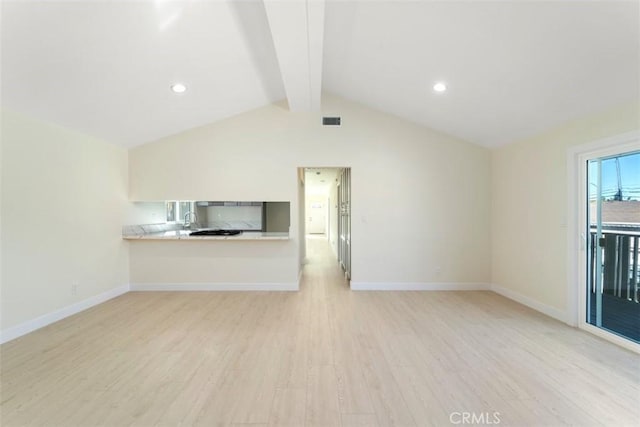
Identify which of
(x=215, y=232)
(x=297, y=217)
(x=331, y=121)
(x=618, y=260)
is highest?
(x=331, y=121)

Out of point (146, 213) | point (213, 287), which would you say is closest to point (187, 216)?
point (146, 213)

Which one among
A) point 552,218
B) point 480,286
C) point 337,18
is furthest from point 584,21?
point 480,286

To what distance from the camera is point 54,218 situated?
330cm

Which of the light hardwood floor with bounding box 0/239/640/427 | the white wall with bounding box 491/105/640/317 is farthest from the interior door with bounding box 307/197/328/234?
the light hardwood floor with bounding box 0/239/640/427

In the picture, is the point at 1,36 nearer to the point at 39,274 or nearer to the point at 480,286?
the point at 39,274

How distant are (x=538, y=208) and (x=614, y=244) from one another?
35.8 inches

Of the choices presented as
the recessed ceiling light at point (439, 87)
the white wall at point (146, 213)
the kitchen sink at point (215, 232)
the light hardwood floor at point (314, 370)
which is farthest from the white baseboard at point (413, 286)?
the white wall at point (146, 213)

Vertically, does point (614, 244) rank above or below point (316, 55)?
below

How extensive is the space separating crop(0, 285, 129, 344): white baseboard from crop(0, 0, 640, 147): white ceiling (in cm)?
220

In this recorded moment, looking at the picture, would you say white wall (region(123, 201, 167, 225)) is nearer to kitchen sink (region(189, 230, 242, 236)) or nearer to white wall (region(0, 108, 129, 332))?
white wall (region(0, 108, 129, 332))

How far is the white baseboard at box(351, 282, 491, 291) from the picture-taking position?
4.63 meters

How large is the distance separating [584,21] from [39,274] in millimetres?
5479

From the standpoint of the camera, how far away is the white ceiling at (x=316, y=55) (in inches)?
84.7

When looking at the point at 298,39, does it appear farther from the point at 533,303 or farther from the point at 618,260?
the point at 533,303
